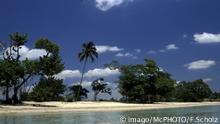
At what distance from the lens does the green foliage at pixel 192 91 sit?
12581 cm

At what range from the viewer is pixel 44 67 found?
67.4 meters

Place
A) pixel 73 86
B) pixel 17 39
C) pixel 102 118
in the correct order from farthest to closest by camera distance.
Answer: pixel 73 86, pixel 17 39, pixel 102 118

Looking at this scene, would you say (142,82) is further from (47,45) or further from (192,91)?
(192,91)

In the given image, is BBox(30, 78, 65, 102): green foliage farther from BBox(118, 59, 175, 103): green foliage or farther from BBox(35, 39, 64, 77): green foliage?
BBox(118, 59, 175, 103): green foliage

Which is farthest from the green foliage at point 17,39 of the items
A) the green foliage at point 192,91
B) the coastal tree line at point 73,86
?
the green foliage at point 192,91

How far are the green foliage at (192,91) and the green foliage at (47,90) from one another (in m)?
54.8

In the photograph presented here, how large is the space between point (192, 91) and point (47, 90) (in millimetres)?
65927

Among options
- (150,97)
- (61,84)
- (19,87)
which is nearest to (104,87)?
(150,97)

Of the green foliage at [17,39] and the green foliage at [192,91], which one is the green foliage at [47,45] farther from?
the green foliage at [192,91]

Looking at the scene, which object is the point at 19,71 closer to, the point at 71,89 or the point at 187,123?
the point at 187,123

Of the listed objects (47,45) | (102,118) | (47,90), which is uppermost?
(47,45)

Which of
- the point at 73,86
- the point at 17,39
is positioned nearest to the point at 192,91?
the point at 73,86

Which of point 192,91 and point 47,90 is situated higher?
point 192,91

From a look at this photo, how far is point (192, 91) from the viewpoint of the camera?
128 metres
